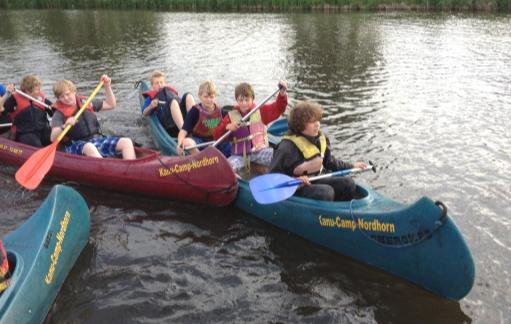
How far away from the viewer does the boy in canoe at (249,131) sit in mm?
5836

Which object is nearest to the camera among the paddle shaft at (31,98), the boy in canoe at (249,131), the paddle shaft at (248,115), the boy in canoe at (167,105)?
the paddle shaft at (248,115)

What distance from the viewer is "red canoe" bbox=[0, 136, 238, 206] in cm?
526

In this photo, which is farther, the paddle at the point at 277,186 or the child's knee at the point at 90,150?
the child's knee at the point at 90,150

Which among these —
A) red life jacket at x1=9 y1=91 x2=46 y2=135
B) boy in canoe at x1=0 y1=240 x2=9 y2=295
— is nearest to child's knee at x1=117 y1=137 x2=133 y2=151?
red life jacket at x1=9 y1=91 x2=46 y2=135

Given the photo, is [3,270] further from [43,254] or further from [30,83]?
[30,83]

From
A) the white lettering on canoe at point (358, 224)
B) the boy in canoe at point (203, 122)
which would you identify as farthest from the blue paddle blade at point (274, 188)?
the boy in canoe at point (203, 122)

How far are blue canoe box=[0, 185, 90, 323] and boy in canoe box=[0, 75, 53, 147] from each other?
278cm

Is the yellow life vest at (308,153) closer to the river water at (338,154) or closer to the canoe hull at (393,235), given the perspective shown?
the canoe hull at (393,235)

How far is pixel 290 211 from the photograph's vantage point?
4.89 metres

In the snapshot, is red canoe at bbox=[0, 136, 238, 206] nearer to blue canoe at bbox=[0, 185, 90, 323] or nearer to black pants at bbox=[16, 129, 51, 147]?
black pants at bbox=[16, 129, 51, 147]

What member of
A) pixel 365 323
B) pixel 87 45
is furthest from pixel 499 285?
pixel 87 45

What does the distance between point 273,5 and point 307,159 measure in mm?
23102

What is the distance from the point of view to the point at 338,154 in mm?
7289

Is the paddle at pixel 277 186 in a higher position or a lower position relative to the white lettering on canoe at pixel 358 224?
higher
